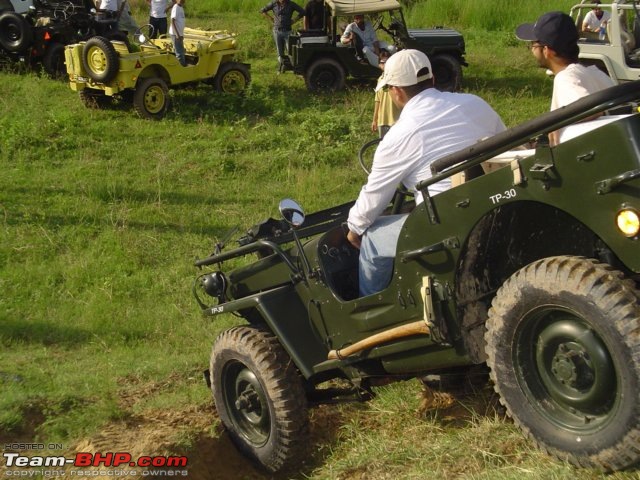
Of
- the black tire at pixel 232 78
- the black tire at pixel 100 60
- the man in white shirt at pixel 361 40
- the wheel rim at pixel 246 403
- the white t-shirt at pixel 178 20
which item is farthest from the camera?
the man in white shirt at pixel 361 40

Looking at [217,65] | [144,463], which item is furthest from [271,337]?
[217,65]

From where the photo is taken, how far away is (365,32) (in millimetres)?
16797

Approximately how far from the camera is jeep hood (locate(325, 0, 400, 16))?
16.3 metres

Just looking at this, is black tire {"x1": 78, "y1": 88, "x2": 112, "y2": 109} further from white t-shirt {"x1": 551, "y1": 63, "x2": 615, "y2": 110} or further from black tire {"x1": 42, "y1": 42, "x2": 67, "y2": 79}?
white t-shirt {"x1": 551, "y1": 63, "x2": 615, "y2": 110}

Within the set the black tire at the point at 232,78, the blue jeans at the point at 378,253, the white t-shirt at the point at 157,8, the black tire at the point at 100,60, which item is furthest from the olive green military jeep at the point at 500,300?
the white t-shirt at the point at 157,8

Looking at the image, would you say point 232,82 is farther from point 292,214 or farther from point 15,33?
point 292,214

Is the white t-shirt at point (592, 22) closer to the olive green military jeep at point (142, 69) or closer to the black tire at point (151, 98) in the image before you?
the olive green military jeep at point (142, 69)

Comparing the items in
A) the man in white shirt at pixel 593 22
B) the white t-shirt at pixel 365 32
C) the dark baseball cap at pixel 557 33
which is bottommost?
the white t-shirt at pixel 365 32

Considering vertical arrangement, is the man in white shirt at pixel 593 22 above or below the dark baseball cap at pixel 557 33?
below

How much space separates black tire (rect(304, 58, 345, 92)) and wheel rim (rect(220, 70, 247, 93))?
1282 millimetres

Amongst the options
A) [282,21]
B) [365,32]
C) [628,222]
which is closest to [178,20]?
[282,21]

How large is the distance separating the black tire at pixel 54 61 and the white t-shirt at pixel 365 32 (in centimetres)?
501

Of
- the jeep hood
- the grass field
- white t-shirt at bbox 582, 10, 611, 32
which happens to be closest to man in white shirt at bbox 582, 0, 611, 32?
white t-shirt at bbox 582, 10, 611, 32

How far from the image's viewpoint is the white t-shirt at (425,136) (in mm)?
4340
